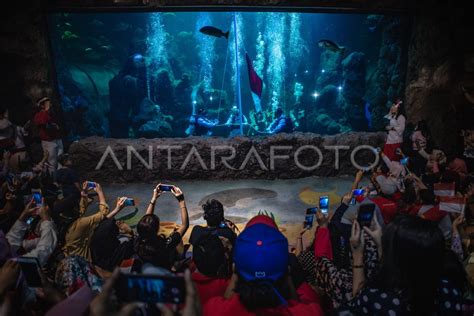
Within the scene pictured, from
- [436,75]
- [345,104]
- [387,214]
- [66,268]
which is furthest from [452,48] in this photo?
[345,104]

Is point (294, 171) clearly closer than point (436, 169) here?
No

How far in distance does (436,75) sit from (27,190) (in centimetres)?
1050

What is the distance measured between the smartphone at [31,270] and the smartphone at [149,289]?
0.91 m

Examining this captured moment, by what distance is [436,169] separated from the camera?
5.63 m

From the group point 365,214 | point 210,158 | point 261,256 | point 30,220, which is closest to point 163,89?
point 210,158

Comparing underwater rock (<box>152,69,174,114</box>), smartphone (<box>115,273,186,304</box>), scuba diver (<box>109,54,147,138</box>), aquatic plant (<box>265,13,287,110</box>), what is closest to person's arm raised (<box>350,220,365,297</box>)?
smartphone (<box>115,273,186,304</box>)

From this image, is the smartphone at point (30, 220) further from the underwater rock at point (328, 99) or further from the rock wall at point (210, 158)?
A: the underwater rock at point (328, 99)

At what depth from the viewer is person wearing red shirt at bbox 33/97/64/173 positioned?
25.5ft

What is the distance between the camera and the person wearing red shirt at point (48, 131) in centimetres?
777

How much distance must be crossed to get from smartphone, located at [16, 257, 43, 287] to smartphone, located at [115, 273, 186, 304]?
35.7 inches

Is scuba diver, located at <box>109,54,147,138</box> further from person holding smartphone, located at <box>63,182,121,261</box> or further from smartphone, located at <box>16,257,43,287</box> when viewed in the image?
smartphone, located at <box>16,257,43,287</box>

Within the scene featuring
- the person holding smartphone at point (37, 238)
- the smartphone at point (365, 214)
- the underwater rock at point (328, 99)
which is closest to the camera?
the smartphone at point (365, 214)

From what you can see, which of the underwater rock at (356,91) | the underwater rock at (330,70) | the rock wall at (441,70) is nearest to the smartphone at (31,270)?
the rock wall at (441,70)

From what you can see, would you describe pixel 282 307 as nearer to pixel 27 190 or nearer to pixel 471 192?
pixel 471 192
